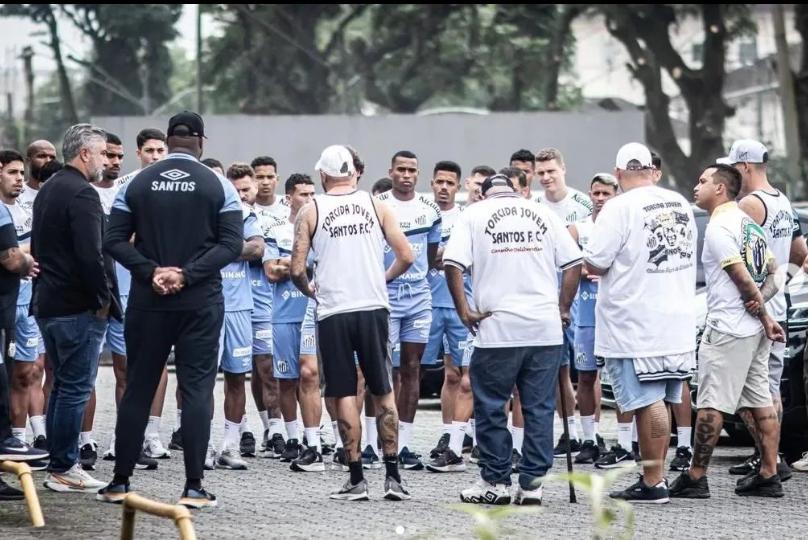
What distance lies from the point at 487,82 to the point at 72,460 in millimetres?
20458

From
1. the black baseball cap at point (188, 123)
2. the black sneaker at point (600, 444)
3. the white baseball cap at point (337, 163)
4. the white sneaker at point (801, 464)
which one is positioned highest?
the black baseball cap at point (188, 123)

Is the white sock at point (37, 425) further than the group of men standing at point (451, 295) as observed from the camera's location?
Yes

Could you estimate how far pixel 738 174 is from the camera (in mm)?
10531

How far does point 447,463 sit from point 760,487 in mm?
2281

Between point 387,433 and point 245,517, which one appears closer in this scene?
point 245,517

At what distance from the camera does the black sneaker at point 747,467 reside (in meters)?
11.0

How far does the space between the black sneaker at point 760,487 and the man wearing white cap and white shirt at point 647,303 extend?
0.68 metres

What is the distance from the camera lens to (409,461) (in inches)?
464

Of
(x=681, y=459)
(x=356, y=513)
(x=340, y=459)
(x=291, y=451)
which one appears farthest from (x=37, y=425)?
(x=681, y=459)

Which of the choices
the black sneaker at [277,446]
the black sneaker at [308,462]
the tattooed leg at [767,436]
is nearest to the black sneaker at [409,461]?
the black sneaker at [308,462]

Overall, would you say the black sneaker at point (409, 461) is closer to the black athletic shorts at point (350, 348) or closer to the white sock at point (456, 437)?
the white sock at point (456, 437)

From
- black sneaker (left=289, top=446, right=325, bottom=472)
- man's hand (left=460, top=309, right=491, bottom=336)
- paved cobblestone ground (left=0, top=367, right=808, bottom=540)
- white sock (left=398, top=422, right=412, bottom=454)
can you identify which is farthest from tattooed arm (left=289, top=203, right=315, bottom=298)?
white sock (left=398, top=422, right=412, bottom=454)

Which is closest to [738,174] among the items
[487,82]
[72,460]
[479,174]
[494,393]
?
[494,393]

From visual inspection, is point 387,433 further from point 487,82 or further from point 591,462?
point 487,82
